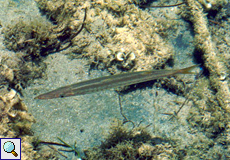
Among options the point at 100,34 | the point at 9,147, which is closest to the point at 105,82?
the point at 100,34

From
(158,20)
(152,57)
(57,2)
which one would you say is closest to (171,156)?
(152,57)

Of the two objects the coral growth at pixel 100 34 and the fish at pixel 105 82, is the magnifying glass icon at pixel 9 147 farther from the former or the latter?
the coral growth at pixel 100 34

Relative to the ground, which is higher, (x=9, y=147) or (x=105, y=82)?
(x=105, y=82)

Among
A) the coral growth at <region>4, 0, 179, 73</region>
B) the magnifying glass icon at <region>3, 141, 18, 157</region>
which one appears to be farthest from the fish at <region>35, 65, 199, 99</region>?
the magnifying glass icon at <region>3, 141, 18, 157</region>

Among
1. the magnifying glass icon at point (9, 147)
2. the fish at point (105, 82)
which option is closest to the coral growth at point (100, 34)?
the fish at point (105, 82)

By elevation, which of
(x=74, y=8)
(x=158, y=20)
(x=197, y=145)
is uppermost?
(x=74, y=8)

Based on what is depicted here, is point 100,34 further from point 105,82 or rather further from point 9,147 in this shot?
point 9,147

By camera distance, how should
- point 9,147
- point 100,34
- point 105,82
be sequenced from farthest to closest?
1. point 100,34
2. point 105,82
3. point 9,147

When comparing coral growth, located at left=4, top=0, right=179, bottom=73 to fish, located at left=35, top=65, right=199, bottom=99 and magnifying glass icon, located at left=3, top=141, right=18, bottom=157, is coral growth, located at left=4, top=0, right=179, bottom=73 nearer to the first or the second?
fish, located at left=35, top=65, right=199, bottom=99

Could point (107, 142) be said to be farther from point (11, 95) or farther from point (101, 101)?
point (11, 95)

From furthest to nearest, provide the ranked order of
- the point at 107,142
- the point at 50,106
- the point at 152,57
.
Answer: the point at 152,57
the point at 50,106
the point at 107,142

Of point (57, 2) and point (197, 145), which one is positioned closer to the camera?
point (197, 145)
